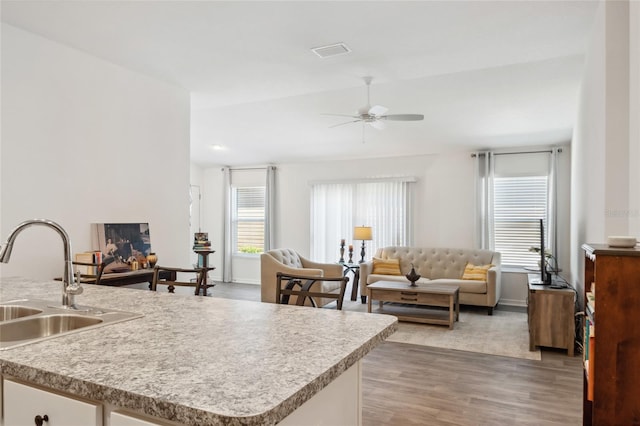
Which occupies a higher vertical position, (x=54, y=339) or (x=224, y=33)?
(x=224, y=33)

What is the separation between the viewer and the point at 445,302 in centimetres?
554

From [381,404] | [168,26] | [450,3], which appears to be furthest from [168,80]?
[381,404]

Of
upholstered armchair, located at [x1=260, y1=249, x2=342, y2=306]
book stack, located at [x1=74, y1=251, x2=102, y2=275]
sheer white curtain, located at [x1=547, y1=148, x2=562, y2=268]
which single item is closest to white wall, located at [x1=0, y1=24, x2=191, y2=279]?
book stack, located at [x1=74, y1=251, x2=102, y2=275]

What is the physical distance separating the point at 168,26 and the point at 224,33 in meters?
0.46

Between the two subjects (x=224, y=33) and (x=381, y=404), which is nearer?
(x=381, y=404)

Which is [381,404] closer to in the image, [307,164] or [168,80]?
[168,80]

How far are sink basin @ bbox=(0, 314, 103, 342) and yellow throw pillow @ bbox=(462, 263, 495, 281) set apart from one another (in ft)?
18.6

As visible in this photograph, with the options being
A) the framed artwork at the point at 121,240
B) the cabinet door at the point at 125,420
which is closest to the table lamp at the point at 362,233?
the framed artwork at the point at 121,240

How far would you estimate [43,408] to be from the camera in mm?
1170

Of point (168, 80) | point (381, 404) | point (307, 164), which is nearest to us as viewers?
point (381, 404)

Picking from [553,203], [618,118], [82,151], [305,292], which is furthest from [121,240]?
[553,203]

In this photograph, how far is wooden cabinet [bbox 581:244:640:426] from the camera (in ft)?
5.74

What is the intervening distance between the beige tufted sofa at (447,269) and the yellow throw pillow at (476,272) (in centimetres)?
10

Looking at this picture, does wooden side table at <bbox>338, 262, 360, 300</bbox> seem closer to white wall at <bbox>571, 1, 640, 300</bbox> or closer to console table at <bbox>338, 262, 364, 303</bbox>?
console table at <bbox>338, 262, 364, 303</bbox>
